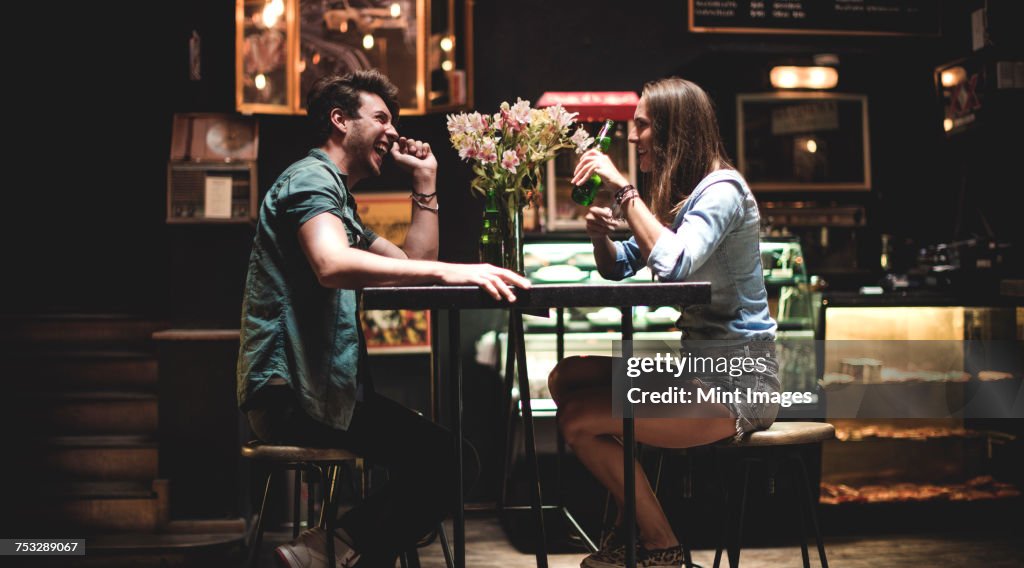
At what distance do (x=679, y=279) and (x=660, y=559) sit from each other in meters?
0.75

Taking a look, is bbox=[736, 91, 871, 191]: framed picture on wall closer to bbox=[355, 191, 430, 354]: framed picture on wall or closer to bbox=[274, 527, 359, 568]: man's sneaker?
bbox=[355, 191, 430, 354]: framed picture on wall

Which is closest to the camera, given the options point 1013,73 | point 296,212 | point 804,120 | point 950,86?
point 296,212

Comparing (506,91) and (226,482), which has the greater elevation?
(506,91)

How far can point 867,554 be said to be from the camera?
392 cm

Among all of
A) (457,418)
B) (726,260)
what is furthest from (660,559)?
(726,260)

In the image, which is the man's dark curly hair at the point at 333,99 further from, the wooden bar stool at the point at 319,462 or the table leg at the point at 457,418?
the wooden bar stool at the point at 319,462

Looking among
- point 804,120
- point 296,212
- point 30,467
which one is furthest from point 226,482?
point 804,120

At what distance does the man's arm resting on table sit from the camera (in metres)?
2.15

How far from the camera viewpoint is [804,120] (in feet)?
18.0

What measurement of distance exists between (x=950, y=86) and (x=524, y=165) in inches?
136

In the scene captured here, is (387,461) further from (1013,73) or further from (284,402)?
(1013,73)

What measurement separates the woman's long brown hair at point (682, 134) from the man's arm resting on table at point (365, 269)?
803mm

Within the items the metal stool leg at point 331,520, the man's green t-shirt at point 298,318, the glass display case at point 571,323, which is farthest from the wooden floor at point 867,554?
the man's green t-shirt at point 298,318

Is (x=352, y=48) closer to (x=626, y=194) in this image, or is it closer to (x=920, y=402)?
(x=626, y=194)
